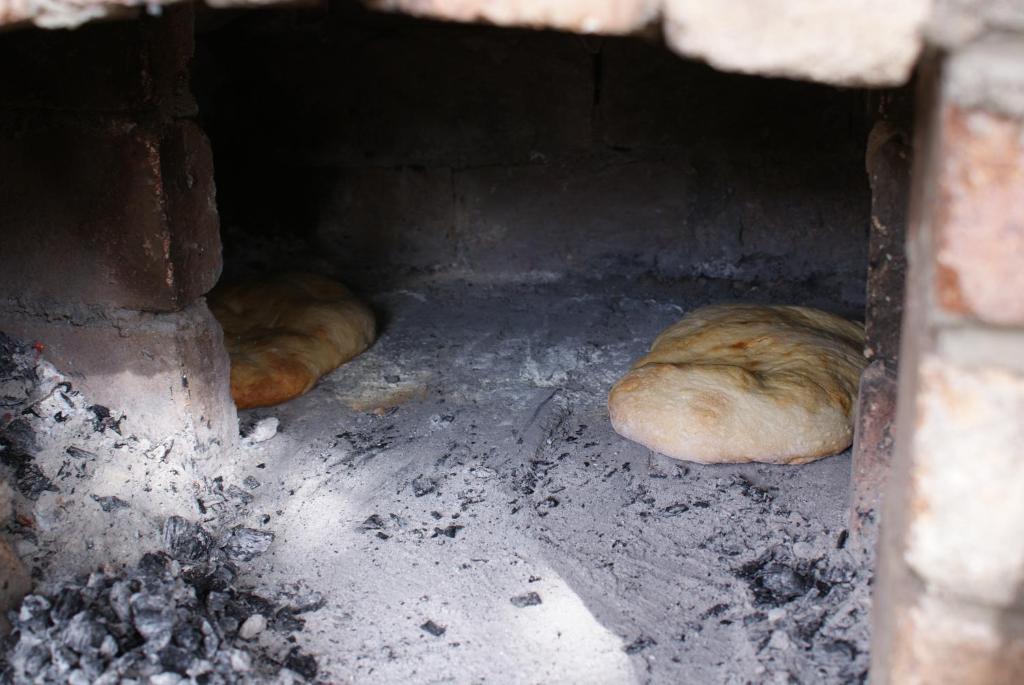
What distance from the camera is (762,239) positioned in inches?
149

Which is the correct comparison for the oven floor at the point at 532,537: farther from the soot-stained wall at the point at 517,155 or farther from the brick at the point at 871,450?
the soot-stained wall at the point at 517,155

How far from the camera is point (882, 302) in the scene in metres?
1.93

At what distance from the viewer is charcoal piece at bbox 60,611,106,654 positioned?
1715 mm

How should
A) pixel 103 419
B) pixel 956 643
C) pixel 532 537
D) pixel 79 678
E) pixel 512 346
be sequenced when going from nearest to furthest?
pixel 956 643 < pixel 79 678 < pixel 532 537 < pixel 103 419 < pixel 512 346

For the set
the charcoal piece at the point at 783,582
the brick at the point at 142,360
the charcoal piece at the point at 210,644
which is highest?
the brick at the point at 142,360

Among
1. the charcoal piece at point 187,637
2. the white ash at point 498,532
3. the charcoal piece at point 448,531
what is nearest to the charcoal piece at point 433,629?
the white ash at point 498,532

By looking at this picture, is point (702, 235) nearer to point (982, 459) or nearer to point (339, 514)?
point (339, 514)

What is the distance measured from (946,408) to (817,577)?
911 millimetres

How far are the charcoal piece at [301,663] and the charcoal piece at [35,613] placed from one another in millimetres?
444

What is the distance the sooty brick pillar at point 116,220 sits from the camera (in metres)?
2.17

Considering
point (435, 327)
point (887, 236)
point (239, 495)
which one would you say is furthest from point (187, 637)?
point (435, 327)

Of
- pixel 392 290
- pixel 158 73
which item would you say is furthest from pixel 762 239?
pixel 158 73

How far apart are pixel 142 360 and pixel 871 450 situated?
166 centimetres

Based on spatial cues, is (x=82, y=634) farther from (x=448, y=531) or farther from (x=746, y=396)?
(x=746, y=396)
